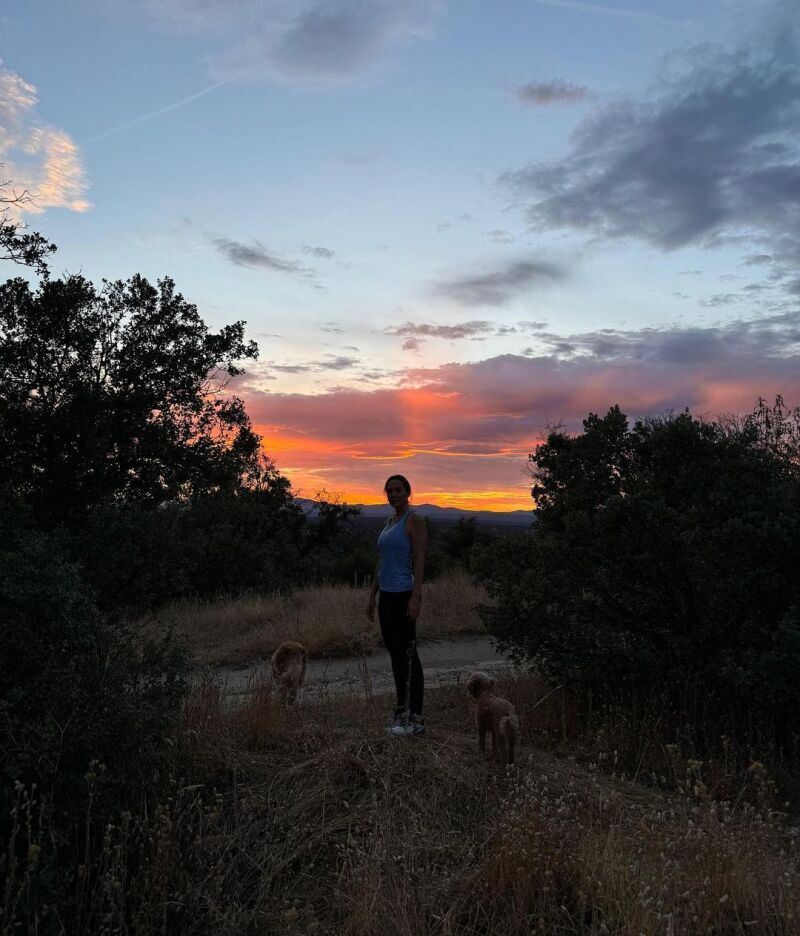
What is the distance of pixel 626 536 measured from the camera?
A: 7.12 metres

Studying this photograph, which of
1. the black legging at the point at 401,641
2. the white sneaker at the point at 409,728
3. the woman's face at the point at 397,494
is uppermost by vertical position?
the woman's face at the point at 397,494

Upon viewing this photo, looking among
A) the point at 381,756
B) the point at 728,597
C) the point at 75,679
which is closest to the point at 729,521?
the point at 728,597

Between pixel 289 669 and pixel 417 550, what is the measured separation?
213 centimetres

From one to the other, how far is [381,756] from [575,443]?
4.51 metres

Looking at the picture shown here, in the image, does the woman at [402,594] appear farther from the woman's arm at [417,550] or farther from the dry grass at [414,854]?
the dry grass at [414,854]

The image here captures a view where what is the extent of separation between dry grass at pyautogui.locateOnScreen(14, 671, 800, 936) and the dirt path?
Result: 14.2 feet

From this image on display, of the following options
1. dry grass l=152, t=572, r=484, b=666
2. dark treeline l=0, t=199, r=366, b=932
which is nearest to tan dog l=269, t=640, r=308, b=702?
dark treeline l=0, t=199, r=366, b=932

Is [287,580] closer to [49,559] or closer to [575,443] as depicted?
[575,443]

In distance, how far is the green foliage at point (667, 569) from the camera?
644cm

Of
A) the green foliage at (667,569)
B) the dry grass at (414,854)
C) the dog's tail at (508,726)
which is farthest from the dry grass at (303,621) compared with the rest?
the dry grass at (414,854)

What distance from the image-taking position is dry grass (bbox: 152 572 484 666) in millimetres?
12578

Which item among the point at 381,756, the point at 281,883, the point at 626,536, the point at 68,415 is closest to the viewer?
the point at 281,883

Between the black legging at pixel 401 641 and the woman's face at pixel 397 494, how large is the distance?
0.72 m

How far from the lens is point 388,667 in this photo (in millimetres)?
11750
